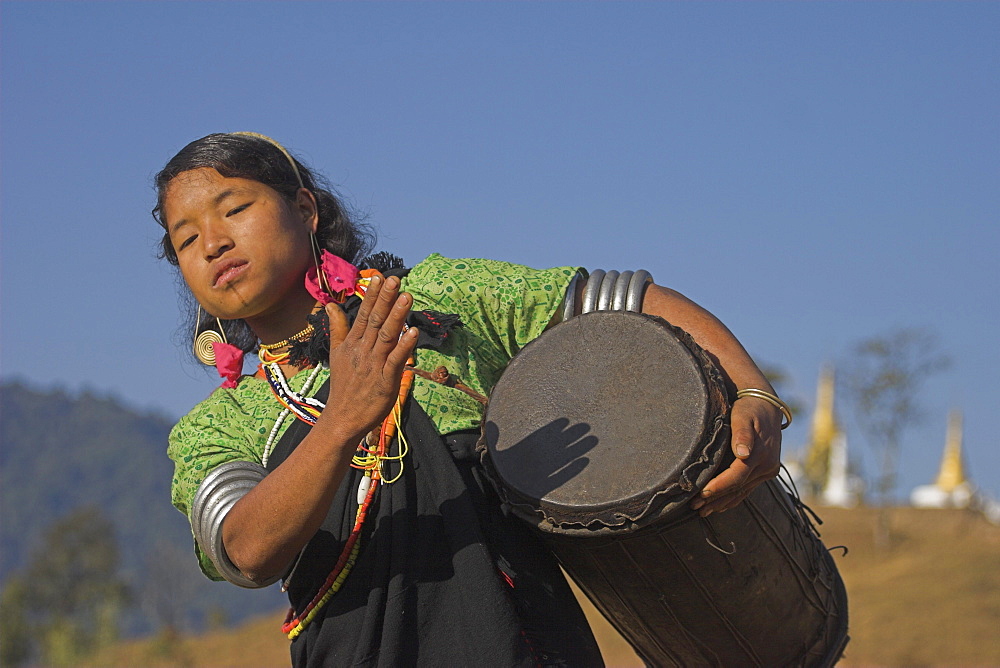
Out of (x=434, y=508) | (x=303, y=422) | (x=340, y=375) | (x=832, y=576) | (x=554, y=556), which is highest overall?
(x=340, y=375)

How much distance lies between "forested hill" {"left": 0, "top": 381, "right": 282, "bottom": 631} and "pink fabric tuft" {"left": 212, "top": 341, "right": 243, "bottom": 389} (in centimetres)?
11854

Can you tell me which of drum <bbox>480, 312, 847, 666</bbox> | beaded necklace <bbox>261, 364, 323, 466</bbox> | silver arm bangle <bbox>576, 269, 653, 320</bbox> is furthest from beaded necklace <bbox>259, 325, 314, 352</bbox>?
silver arm bangle <bbox>576, 269, 653, 320</bbox>

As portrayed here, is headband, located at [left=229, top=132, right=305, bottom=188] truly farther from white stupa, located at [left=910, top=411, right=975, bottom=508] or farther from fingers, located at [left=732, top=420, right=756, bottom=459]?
white stupa, located at [left=910, top=411, right=975, bottom=508]

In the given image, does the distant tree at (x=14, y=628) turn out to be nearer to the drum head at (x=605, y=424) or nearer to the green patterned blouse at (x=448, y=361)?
the green patterned blouse at (x=448, y=361)

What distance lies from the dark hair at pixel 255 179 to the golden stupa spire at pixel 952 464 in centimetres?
3308

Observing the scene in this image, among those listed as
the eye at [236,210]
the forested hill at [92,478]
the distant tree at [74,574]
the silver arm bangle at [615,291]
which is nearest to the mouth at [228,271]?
the eye at [236,210]

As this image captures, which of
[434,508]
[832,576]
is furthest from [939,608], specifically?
[434,508]

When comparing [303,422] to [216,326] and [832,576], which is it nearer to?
[216,326]

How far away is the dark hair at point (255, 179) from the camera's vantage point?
2404 mm

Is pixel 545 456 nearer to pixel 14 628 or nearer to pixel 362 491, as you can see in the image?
pixel 362 491

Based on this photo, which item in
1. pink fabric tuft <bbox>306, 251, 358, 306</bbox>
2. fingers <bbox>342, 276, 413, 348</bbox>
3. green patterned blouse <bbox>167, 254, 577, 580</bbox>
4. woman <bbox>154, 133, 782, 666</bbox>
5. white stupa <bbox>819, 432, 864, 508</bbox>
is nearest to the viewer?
fingers <bbox>342, 276, 413, 348</bbox>

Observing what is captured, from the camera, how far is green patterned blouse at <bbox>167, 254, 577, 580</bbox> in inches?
88.0

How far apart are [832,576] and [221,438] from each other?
1558mm

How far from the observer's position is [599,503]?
6.62 ft
